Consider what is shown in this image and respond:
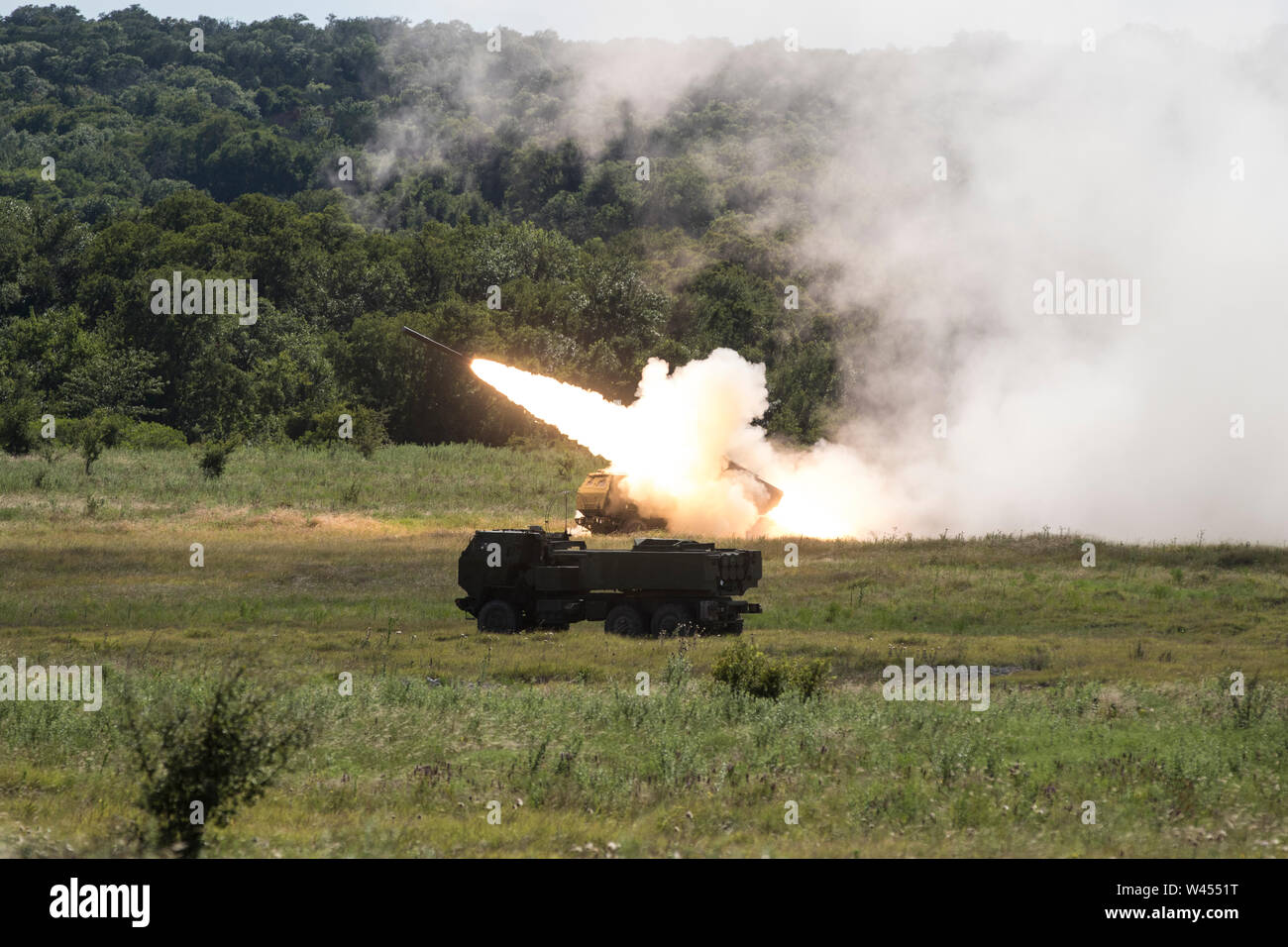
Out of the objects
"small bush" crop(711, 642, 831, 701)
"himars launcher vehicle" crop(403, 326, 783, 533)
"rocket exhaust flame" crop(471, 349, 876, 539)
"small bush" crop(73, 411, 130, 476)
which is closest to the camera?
"small bush" crop(711, 642, 831, 701)

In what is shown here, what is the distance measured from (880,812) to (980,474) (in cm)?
4358

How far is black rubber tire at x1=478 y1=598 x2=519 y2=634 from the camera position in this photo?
1336 inches

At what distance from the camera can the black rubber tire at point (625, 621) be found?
111 feet

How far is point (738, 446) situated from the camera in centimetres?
5156

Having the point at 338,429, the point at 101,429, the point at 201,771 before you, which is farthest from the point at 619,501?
the point at 101,429

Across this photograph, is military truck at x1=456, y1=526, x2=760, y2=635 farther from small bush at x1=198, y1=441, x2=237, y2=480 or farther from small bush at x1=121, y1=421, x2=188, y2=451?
small bush at x1=121, y1=421, x2=188, y2=451

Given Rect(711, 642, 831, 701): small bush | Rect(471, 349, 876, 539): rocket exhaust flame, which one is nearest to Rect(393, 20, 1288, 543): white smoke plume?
Rect(471, 349, 876, 539): rocket exhaust flame

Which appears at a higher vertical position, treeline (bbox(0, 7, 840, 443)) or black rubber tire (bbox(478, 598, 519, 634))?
treeline (bbox(0, 7, 840, 443))

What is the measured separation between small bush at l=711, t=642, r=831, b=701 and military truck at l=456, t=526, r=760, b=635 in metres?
7.21

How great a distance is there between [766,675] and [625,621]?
30.5 ft

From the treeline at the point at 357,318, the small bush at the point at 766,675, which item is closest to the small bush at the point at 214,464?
the treeline at the point at 357,318

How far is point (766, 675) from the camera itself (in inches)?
982

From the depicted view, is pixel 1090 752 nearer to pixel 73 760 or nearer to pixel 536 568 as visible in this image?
pixel 73 760

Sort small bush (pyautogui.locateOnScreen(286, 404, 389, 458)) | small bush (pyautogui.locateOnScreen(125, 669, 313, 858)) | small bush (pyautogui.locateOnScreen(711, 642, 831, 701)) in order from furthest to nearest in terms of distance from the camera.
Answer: small bush (pyautogui.locateOnScreen(286, 404, 389, 458)) < small bush (pyautogui.locateOnScreen(711, 642, 831, 701)) < small bush (pyautogui.locateOnScreen(125, 669, 313, 858))
